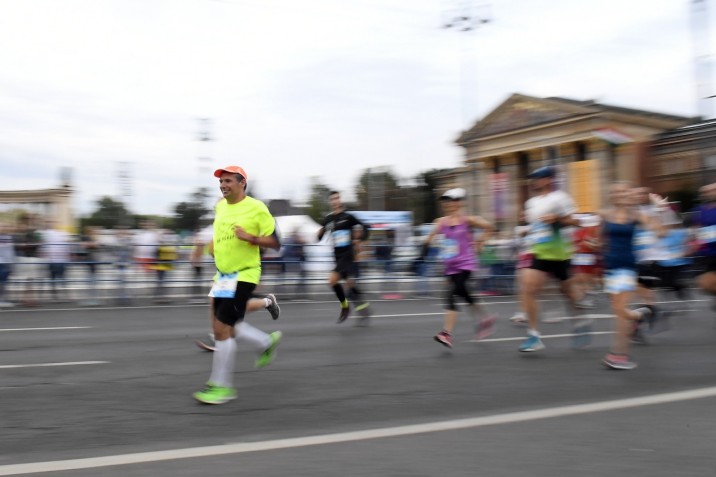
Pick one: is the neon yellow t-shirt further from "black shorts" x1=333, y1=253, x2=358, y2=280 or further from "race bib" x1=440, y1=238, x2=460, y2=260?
"black shorts" x1=333, y1=253, x2=358, y2=280

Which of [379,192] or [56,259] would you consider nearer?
[56,259]

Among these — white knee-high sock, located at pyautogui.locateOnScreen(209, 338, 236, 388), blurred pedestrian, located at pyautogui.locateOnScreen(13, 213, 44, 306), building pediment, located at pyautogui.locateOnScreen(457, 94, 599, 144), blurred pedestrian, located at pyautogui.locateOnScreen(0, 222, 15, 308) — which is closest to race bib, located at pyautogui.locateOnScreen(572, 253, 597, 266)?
white knee-high sock, located at pyautogui.locateOnScreen(209, 338, 236, 388)

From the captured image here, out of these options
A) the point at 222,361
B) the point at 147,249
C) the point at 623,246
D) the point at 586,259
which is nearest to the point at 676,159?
the point at 586,259

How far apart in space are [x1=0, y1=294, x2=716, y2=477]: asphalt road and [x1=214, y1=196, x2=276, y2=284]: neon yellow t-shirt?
3.23 feet

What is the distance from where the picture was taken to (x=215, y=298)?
227 inches

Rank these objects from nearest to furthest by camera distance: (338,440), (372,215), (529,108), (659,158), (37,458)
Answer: (37,458) < (338,440) < (372,215) < (659,158) < (529,108)

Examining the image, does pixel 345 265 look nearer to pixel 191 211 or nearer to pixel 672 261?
pixel 672 261

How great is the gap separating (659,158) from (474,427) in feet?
174

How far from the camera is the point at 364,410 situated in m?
5.35

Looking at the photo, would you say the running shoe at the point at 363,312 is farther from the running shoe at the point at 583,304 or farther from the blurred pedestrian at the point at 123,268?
the blurred pedestrian at the point at 123,268

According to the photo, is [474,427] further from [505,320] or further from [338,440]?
[505,320]

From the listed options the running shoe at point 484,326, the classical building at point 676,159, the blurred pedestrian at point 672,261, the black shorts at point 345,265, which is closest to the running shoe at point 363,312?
the black shorts at point 345,265

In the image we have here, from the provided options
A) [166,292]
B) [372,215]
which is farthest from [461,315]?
[372,215]

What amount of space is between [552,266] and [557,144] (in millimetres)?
55328
